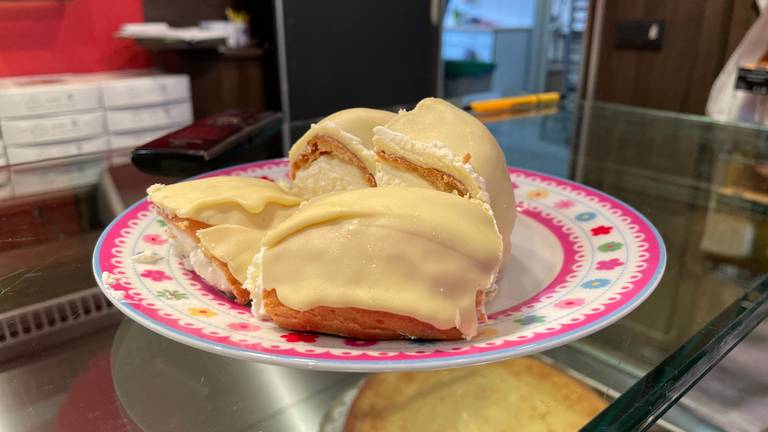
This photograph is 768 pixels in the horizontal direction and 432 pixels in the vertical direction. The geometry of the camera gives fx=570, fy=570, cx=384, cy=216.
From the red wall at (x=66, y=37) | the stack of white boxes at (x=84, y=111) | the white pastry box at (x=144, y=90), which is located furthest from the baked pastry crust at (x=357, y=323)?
the red wall at (x=66, y=37)

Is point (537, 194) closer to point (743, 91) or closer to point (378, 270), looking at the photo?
point (378, 270)

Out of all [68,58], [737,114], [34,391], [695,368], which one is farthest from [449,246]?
[68,58]

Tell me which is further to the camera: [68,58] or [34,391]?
[68,58]

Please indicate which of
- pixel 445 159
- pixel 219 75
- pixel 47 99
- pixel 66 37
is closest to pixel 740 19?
pixel 445 159

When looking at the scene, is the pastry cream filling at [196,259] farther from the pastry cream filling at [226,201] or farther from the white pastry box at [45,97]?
the white pastry box at [45,97]

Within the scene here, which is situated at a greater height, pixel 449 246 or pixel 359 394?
→ pixel 449 246

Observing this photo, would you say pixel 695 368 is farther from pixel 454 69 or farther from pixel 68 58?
pixel 454 69

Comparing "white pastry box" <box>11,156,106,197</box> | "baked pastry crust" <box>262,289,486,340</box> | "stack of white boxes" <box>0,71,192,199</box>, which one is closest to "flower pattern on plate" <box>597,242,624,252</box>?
"baked pastry crust" <box>262,289,486,340</box>
